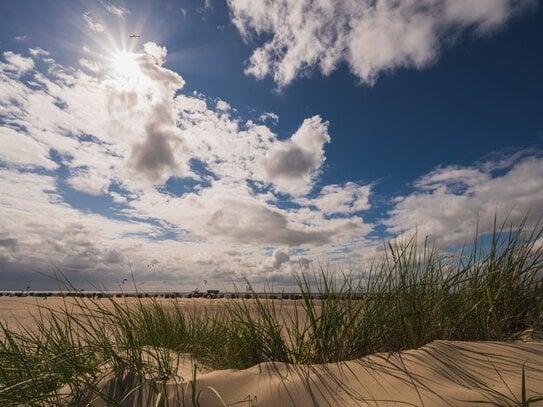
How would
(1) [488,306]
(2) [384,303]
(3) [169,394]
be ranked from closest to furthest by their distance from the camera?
(3) [169,394] → (2) [384,303] → (1) [488,306]

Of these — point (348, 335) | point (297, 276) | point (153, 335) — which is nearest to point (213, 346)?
point (153, 335)

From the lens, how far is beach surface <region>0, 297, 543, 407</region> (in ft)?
5.94

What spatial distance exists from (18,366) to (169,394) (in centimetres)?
119

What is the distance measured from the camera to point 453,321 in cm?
300

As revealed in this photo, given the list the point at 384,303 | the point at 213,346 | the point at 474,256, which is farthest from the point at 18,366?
the point at 474,256

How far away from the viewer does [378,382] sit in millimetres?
1965

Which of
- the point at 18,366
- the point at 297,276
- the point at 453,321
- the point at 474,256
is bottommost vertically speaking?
the point at 18,366

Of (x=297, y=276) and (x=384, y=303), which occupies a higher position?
(x=297, y=276)

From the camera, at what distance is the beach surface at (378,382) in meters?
1.81

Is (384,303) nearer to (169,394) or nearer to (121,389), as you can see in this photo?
(169,394)

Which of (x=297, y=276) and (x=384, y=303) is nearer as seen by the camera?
(x=384, y=303)

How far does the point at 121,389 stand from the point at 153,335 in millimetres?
944

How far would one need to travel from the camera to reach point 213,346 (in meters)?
3.48

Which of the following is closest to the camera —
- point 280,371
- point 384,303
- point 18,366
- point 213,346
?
point 280,371
